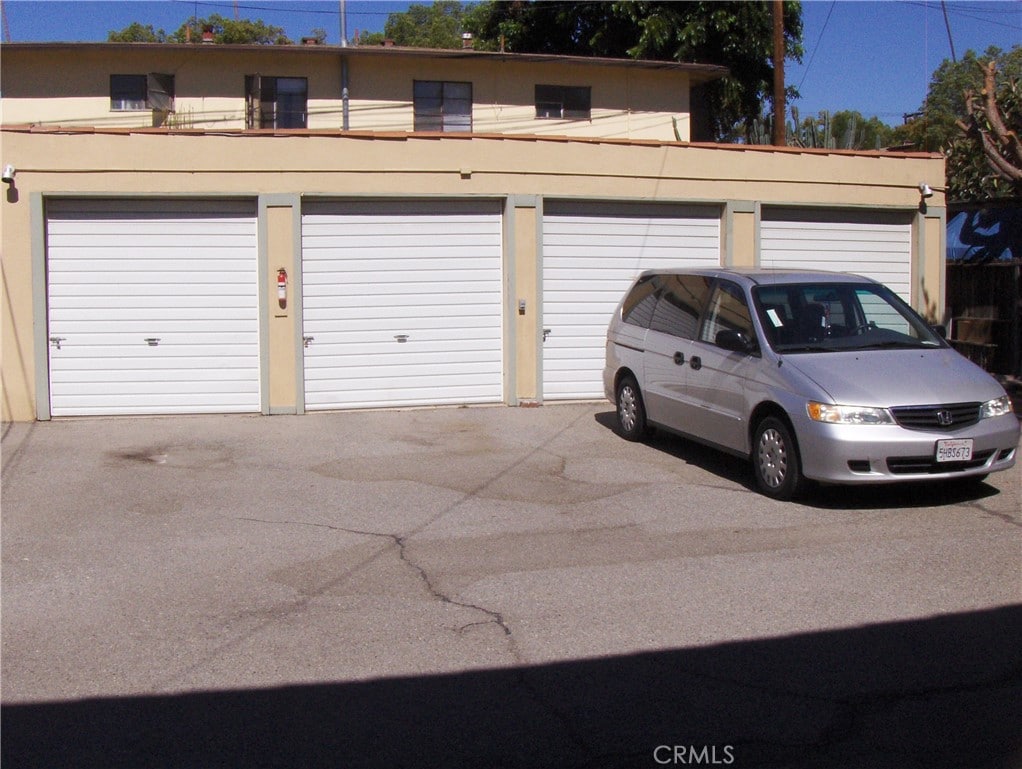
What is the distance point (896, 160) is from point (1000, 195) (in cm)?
768

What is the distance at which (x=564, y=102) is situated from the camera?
82.9 feet

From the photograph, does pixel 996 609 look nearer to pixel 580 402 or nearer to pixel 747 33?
pixel 580 402

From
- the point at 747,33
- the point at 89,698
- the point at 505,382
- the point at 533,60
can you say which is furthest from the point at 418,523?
the point at 747,33

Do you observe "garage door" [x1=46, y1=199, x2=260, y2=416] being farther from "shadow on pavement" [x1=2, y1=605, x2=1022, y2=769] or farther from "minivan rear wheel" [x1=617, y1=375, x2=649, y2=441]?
"shadow on pavement" [x1=2, y1=605, x2=1022, y2=769]

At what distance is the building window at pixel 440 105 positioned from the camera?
2439 cm

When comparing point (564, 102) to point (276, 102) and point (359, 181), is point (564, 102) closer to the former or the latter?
point (276, 102)

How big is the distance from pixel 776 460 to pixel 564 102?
17.5 metres

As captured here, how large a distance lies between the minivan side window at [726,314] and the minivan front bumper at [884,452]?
5.01ft

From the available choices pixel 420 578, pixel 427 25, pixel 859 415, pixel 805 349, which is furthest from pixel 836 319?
pixel 427 25

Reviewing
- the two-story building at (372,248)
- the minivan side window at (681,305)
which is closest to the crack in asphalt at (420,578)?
the minivan side window at (681,305)

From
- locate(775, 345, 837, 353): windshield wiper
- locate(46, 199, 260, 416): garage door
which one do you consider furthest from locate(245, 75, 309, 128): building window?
locate(775, 345, 837, 353): windshield wiper

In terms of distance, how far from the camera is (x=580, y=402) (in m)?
14.9

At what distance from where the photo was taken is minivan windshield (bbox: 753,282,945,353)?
31.3 feet
